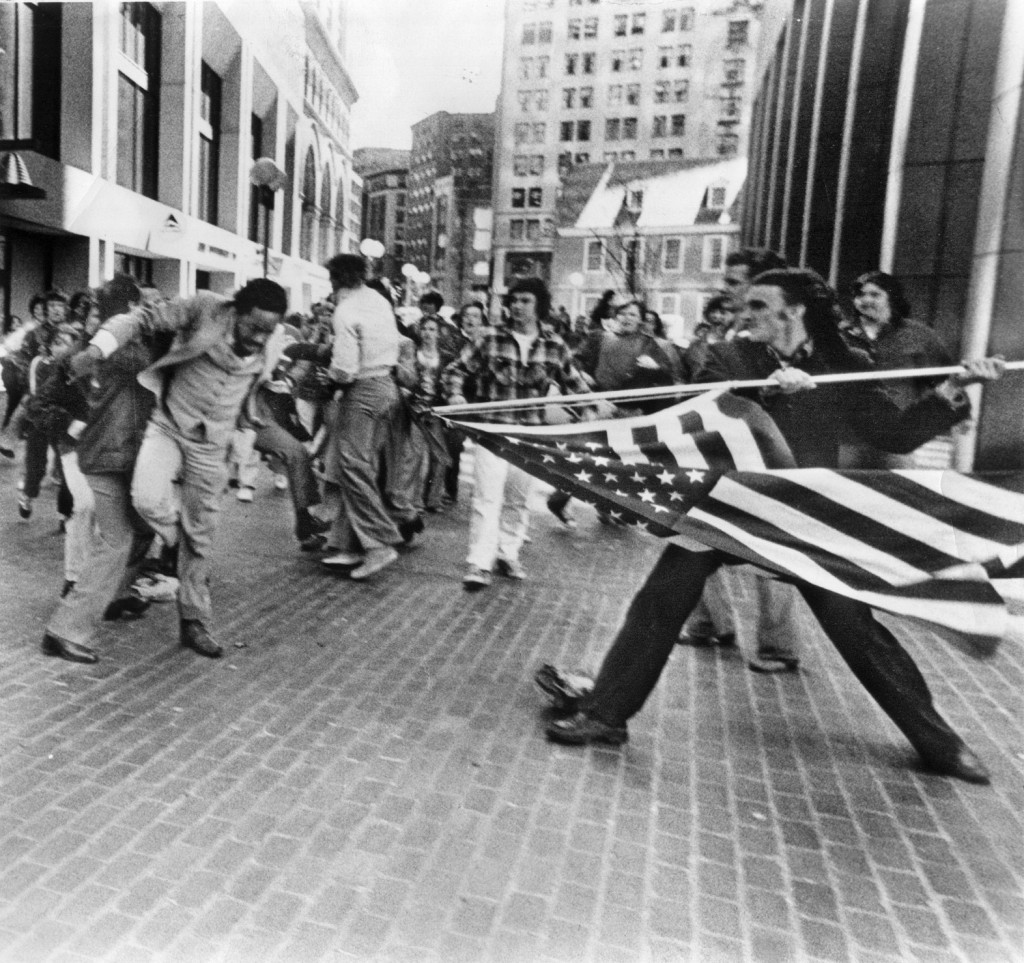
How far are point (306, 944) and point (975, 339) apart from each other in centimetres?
880

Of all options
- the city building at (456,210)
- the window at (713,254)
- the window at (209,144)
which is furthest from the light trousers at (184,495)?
the city building at (456,210)

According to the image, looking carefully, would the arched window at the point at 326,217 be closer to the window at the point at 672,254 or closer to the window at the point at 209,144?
the window at the point at 209,144

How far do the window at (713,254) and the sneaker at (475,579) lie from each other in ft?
179

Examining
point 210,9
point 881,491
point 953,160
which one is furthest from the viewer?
point 210,9

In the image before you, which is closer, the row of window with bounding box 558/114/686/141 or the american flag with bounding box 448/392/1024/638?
the american flag with bounding box 448/392/1024/638

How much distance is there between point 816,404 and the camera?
421cm

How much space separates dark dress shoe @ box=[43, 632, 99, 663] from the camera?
181 inches

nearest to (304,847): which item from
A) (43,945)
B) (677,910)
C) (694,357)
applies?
(43,945)

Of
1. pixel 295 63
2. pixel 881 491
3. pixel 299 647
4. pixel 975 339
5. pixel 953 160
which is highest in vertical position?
pixel 295 63

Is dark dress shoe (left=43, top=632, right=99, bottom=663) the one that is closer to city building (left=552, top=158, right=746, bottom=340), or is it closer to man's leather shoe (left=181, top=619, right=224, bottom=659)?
man's leather shoe (left=181, top=619, right=224, bottom=659)

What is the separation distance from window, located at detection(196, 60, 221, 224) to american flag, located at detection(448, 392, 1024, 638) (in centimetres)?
2530

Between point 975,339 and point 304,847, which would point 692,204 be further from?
point 304,847

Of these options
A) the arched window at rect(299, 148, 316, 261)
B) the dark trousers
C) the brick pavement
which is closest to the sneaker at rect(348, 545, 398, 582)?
the brick pavement

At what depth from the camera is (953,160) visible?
35.3 ft
